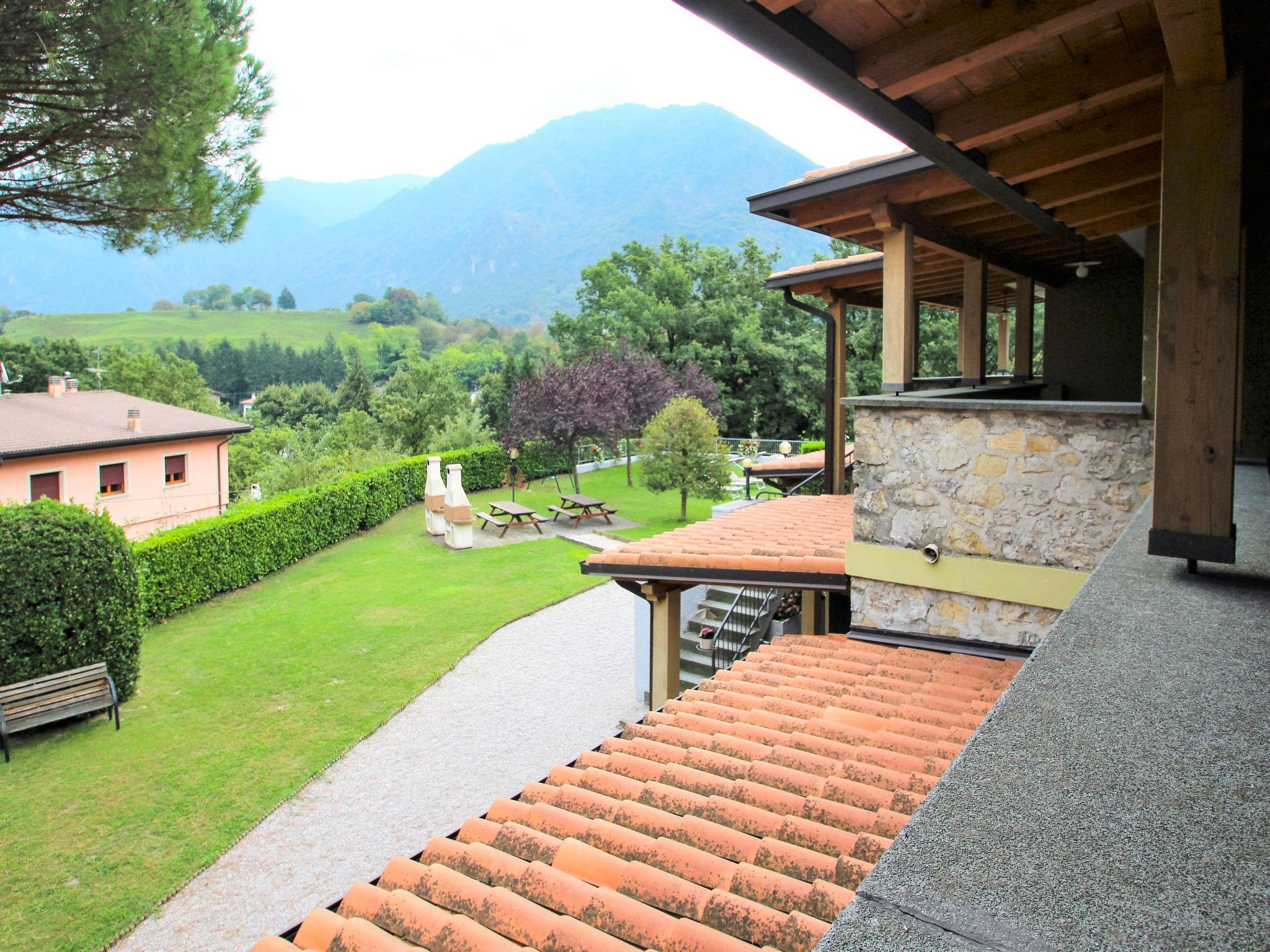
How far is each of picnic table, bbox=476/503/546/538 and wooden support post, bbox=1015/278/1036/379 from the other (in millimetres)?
11315

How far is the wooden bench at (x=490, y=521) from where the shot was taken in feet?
59.0

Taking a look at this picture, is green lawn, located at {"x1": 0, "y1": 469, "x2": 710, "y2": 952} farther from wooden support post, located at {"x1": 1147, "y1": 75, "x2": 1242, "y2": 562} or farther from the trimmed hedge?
wooden support post, located at {"x1": 1147, "y1": 75, "x2": 1242, "y2": 562}

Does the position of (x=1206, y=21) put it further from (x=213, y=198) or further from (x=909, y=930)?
(x=213, y=198)

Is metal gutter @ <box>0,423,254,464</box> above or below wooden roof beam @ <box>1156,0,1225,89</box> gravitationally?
below

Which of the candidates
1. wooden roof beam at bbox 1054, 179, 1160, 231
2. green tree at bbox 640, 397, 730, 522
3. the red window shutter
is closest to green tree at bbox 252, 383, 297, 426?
the red window shutter

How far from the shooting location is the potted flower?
9.03m

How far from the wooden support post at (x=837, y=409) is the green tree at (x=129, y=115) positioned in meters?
7.12

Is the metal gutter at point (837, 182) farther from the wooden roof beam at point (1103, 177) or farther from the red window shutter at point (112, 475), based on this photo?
the red window shutter at point (112, 475)

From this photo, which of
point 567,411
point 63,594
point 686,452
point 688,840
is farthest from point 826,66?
point 567,411

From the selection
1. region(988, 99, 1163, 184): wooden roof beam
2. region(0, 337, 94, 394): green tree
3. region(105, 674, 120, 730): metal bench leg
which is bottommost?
region(105, 674, 120, 730): metal bench leg

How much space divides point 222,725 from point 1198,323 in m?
9.19

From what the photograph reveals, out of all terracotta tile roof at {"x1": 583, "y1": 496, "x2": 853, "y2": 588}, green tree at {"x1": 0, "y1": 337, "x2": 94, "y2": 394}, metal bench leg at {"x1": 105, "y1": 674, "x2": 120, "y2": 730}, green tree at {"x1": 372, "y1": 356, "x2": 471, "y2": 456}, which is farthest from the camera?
green tree at {"x1": 0, "y1": 337, "x2": 94, "y2": 394}

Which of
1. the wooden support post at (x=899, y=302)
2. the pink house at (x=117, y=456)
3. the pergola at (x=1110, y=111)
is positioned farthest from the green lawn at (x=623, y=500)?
the pergola at (x=1110, y=111)

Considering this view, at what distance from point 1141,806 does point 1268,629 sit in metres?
1.07
